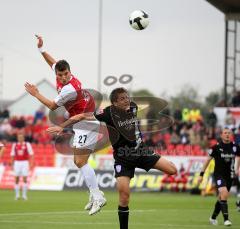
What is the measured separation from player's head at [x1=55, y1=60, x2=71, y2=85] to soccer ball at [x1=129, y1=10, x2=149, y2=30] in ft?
10.5

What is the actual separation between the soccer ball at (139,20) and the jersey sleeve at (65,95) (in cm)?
324

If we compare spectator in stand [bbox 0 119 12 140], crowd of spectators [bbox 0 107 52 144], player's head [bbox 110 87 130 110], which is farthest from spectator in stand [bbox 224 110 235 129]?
player's head [bbox 110 87 130 110]

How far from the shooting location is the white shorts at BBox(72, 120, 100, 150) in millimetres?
18656

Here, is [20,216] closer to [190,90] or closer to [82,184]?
[82,184]

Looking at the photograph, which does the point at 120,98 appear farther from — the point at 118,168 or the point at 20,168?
the point at 20,168

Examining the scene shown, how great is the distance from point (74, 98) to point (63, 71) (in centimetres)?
81

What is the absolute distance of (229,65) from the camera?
43312 mm

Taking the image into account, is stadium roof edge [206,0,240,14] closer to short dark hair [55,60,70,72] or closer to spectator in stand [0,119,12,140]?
spectator in stand [0,119,12,140]

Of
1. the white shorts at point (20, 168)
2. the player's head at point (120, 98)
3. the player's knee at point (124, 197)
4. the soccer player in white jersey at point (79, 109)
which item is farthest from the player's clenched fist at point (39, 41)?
the white shorts at point (20, 168)

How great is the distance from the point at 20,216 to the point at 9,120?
25.3m

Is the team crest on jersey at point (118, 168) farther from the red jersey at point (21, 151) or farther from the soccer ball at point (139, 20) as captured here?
the red jersey at point (21, 151)

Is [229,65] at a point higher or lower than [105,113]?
higher

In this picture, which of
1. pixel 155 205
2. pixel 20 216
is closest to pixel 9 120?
pixel 155 205

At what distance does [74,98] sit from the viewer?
18.1m
